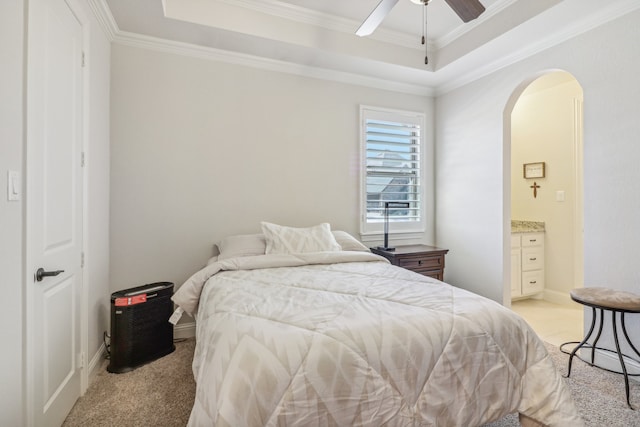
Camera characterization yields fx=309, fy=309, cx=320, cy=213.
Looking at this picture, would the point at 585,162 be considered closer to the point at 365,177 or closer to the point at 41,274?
the point at 365,177

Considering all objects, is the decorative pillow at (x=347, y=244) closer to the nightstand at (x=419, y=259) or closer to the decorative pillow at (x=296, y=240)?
the decorative pillow at (x=296, y=240)

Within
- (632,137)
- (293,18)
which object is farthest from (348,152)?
(632,137)

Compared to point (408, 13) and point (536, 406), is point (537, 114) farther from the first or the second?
point (536, 406)

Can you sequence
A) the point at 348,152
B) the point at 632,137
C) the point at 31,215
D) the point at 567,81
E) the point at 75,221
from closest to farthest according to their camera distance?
the point at 31,215 < the point at 75,221 < the point at 632,137 < the point at 348,152 < the point at 567,81

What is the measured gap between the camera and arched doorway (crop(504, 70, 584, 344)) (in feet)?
12.2

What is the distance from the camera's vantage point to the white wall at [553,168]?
3.76 meters

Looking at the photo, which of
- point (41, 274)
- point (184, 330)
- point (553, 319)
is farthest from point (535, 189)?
point (41, 274)

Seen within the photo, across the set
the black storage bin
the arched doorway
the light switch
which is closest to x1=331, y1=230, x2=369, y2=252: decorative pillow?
the black storage bin

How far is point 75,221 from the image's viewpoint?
1.87 metres

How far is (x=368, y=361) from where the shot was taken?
1.21 m

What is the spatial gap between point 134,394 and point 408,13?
3666mm

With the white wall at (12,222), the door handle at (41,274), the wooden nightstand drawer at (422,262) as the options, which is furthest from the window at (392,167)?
the white wall at (12,222)

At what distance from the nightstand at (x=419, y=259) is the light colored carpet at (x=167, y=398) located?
126 centimetres

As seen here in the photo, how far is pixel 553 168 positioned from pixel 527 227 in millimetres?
813
